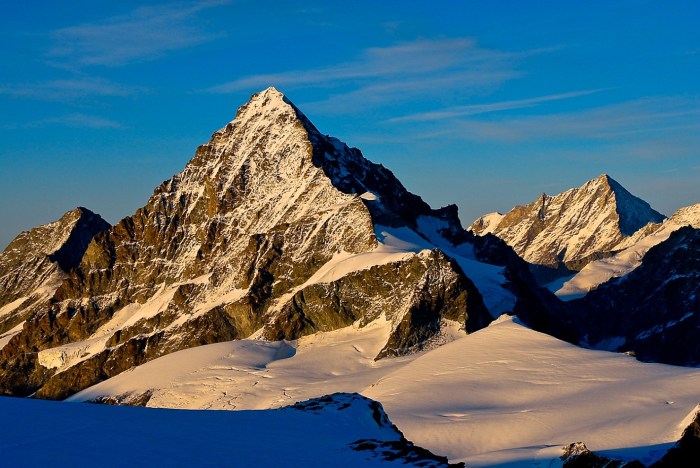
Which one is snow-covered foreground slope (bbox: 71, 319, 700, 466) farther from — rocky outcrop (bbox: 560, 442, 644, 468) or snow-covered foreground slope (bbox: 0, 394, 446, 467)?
snow-covered foreground slope (bbox: 0, 394, 446, 467)

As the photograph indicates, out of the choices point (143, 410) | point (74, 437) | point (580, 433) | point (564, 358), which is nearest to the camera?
point (74, 437)

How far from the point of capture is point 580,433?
97.3 meters

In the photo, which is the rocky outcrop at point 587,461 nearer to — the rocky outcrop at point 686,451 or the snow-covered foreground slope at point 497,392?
the snow-covered foreground slope at point 497,392

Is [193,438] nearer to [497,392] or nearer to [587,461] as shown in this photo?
[587,461]

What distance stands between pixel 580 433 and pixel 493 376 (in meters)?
31.9

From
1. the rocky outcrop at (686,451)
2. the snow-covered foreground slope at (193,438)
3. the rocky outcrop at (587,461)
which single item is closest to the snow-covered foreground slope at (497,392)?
the rocky outcrop at (686,451)

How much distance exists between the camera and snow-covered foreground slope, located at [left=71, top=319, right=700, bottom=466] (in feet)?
318

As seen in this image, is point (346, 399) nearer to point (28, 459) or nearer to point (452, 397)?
point (28, 459)

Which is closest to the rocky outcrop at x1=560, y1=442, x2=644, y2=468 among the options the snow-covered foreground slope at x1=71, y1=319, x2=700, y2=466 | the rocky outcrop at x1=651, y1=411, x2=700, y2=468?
the snow-covered foreground slope at x1=71, y1=319, x2=700, y2=466

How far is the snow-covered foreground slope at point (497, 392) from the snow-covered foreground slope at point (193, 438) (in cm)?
2256

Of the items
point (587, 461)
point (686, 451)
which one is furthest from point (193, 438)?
point (686, 451)

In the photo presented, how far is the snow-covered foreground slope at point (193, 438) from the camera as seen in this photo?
176 feet

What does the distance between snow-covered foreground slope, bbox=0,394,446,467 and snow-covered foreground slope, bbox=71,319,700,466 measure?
74.0ft

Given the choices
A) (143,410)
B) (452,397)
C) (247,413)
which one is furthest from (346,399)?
(452,397)
